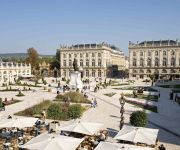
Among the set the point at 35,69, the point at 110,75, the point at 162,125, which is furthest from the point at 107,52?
the point at 162,125

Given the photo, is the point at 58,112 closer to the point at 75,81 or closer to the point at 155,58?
the point at 75,81

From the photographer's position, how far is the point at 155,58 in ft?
330

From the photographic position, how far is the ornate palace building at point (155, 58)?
9806 centimetres

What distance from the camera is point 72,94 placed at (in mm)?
39875

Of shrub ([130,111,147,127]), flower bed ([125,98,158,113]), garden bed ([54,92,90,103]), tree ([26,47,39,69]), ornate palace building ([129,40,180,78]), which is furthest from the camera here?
tree ([26,47,39,69])

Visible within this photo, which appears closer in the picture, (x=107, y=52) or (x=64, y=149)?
(x=64, y=149)

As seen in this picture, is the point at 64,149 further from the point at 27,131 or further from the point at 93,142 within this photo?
the point at 27,131

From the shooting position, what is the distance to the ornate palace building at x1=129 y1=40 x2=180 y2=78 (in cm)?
9806

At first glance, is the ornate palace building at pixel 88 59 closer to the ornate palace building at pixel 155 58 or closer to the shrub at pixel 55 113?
the ornate palace building at pixel 155 58

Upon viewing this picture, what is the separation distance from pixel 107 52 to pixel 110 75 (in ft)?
28.2

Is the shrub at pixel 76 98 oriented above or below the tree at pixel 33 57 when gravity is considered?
below

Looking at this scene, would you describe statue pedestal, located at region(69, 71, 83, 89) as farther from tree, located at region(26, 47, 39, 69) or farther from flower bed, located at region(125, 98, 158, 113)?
tree, located at region(26, 47, 39, 69)

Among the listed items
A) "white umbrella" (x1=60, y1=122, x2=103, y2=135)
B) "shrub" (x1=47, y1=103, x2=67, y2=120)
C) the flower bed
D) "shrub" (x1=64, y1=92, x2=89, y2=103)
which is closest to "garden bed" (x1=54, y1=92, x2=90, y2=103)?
"shrub" (x1=64, y1=92, x2=89, y2=103)

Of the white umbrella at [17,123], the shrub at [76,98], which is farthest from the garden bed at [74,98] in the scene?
the white umbrella at [17,123]
